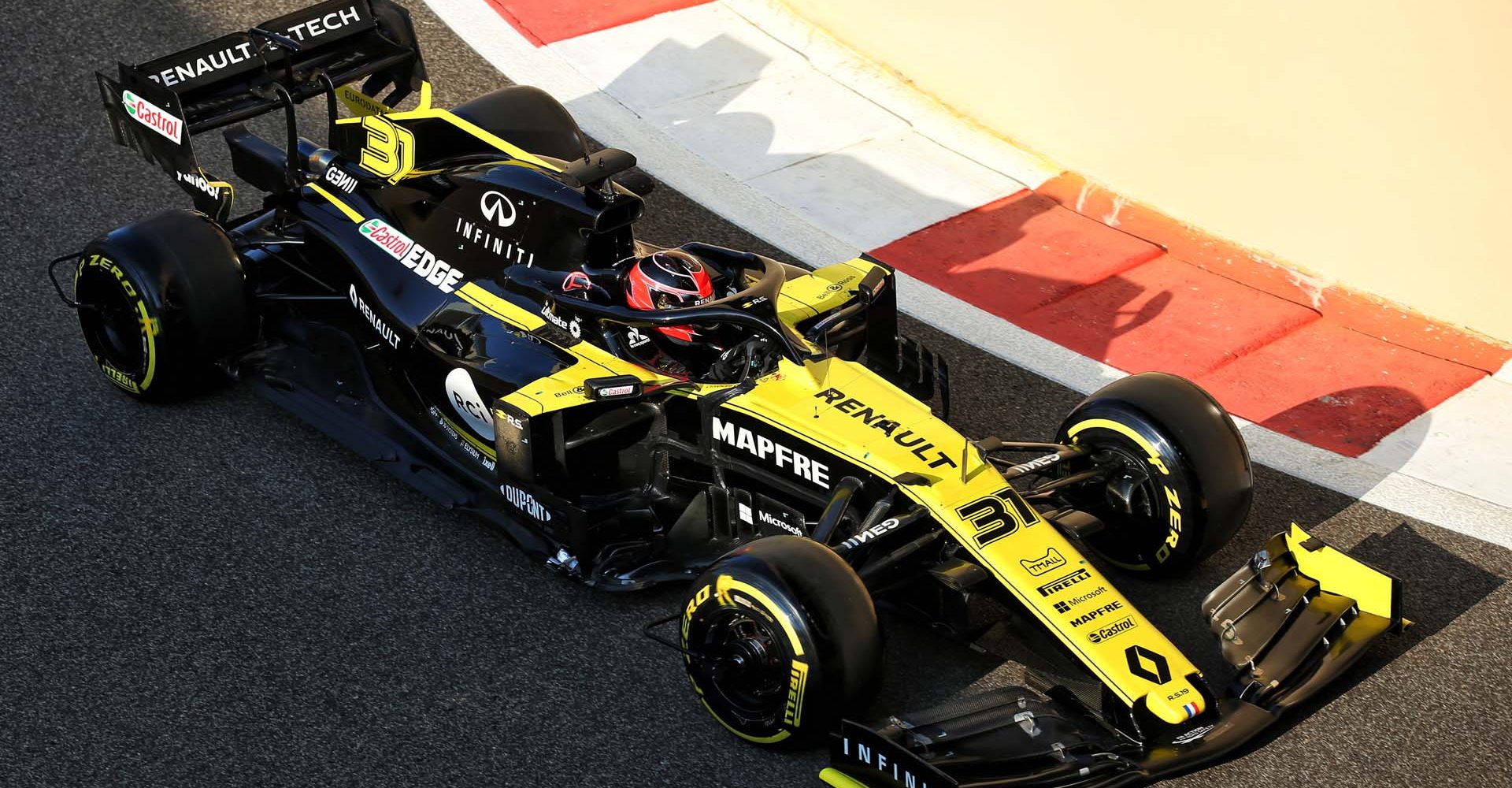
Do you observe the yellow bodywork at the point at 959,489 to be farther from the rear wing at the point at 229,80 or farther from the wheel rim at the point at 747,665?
the rear wing at the point at 229,80

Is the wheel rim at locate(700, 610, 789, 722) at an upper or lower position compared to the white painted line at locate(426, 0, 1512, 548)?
upper

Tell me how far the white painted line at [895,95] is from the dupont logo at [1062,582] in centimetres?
433

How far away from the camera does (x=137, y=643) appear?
18.2 feet

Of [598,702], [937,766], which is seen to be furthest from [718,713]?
[937,766]

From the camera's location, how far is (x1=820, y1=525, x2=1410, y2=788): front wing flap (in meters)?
4.59

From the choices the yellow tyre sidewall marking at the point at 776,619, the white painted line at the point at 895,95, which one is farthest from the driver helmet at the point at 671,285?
the white painted line at the point at 895,95

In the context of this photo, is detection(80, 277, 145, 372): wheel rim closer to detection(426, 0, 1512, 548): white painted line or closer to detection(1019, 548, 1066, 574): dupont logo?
detection(426, 0, 1512, 548): white painted line

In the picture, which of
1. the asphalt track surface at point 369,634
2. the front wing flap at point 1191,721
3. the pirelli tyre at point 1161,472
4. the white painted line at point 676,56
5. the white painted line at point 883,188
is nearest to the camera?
the front wing flap at point 1191,721

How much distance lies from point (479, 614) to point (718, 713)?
1.15 m

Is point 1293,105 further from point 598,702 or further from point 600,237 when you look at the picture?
point 598,702

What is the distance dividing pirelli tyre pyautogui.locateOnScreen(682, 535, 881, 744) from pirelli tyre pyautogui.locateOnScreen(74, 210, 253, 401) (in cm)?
279

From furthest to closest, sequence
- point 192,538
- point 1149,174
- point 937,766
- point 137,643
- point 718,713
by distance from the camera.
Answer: point 1149,174, point 192,538, point 137,643, point 718,713, point 937,766

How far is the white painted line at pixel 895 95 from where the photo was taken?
9234 millimetres

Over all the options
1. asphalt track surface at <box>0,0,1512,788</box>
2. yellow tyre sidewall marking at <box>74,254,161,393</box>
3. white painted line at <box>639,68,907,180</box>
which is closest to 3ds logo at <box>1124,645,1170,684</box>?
asphalt track surface at <box>0,0,1512,788</box>
